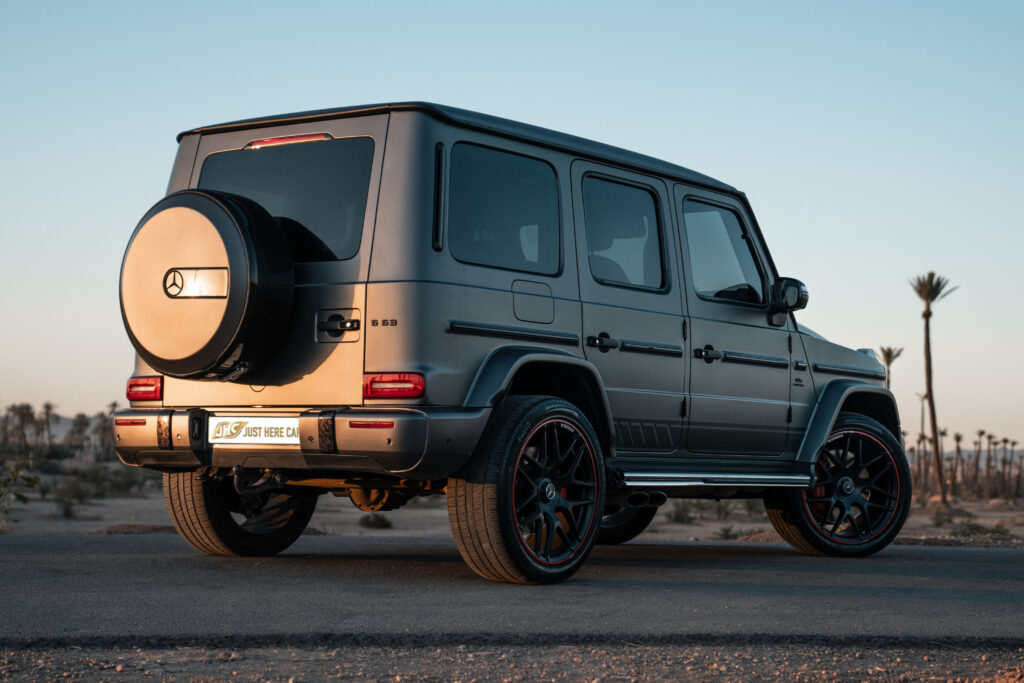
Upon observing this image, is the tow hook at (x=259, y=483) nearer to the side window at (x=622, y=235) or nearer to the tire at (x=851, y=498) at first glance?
the side window at (x=622, y=235)

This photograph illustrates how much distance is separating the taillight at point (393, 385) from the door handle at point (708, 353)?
2328mm

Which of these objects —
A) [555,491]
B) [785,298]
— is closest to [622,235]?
[785,298]

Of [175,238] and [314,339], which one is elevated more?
[175,238]

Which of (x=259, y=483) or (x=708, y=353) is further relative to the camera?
(x=708, y=353)

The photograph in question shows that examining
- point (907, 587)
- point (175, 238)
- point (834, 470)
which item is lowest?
point (907, 587)

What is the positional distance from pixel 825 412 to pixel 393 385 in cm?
380

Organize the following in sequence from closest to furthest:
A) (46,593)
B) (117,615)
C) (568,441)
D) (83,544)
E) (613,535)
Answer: (117,615) → (46,593) → (568,441) → (83,544) → (613,535)

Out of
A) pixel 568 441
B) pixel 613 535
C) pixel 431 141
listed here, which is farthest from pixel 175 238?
→ pixel 613 535

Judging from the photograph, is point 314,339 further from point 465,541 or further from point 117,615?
point 117,615

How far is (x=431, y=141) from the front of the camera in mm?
6055

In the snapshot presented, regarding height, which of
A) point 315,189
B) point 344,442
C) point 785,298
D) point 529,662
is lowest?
point 529,662

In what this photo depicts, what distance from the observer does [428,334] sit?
575 cm

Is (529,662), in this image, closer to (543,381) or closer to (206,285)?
(206,285)

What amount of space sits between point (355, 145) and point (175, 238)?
39.4 inches
